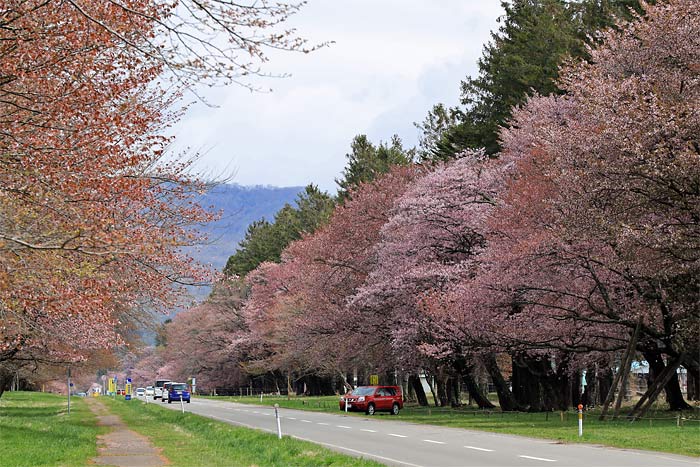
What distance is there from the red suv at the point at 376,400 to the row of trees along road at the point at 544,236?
69.2 inches

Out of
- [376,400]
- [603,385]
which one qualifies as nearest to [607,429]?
[376,400]

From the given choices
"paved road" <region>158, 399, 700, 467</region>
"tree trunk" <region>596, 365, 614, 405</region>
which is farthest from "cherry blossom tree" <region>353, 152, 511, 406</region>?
"tree trunk" <region>596, 365, 614, 405</region>

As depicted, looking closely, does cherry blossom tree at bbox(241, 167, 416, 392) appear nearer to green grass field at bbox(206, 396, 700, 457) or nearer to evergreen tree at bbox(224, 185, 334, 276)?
green grass field at bbox(206, 396, 700, 457)

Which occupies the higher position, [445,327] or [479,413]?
[445,327]

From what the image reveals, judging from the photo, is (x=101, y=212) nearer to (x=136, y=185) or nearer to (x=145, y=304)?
(x=136, y=185)

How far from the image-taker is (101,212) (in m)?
15.1

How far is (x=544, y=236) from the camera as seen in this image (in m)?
27.9

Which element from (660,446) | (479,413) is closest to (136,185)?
(660,446)

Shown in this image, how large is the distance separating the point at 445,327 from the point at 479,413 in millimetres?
7152

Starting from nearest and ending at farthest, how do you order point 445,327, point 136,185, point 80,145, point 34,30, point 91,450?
point 34,30 → point 80,145 → point 136,185 → point 91,450 → point 445,327

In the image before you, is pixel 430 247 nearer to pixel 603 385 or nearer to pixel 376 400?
pixel 376 400

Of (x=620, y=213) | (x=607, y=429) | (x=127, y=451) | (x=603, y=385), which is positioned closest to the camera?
(x=127, y=451)

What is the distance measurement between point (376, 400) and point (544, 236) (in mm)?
17651

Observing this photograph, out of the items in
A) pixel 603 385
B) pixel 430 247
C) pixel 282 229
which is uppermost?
pixel 282 229
